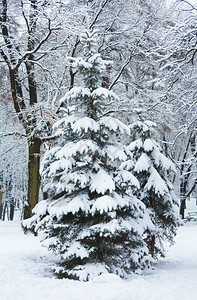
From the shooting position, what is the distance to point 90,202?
729 centimetres

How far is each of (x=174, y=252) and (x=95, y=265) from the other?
7374 mm

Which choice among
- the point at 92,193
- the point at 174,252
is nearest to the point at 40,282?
the point at 92,193

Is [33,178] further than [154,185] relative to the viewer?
Yes

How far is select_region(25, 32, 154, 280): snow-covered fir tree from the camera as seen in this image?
22.9 ft

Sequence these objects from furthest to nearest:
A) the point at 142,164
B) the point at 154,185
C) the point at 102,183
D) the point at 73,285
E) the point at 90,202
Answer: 1. the point at 142,164
2. the point at 154,185
3. the point at 90,202
4. the point at 102,183
5. the point at 73,285

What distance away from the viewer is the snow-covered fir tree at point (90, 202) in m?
6.98

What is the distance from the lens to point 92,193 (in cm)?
775

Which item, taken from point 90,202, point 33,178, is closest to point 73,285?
point 90,202

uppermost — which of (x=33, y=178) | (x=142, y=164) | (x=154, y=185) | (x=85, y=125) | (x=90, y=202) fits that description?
(x=85, y=125)

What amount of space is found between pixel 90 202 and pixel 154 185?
9.39 feet

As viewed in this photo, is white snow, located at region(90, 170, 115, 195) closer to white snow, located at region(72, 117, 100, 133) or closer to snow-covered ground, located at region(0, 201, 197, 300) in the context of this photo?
white snow, located at region(72, 117, 100, 133)

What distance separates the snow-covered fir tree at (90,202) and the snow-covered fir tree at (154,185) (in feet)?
4.96

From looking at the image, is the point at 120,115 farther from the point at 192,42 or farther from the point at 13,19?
the point at 192,42

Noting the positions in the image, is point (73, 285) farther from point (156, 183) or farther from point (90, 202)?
point (156, 183)
